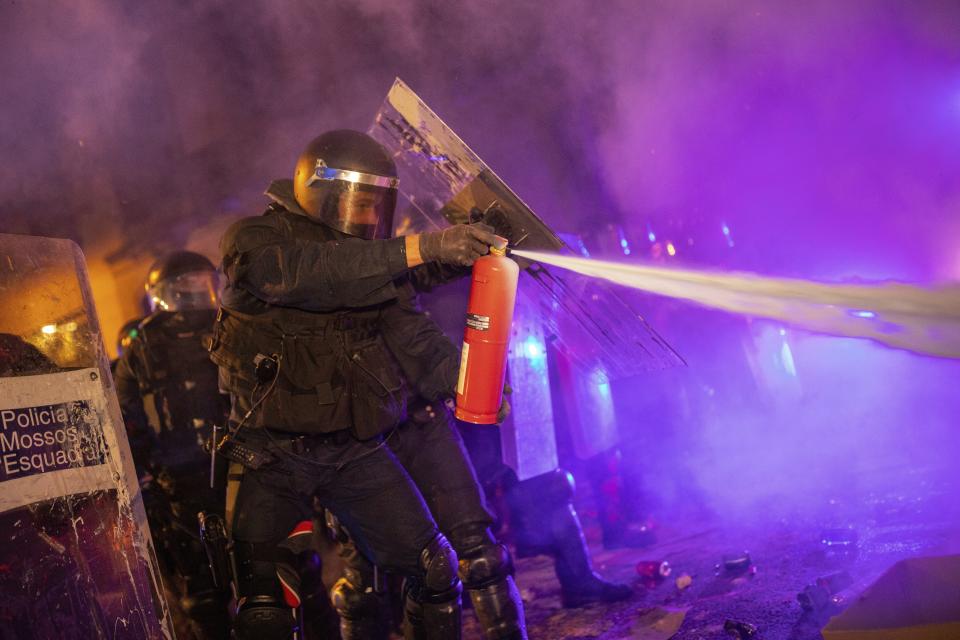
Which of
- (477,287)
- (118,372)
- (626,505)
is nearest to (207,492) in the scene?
(118,372)

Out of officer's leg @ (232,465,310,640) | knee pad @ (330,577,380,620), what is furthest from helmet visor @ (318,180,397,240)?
→ knee pad @ (330,577,380,620)

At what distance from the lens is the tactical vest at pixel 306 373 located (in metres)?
2.60

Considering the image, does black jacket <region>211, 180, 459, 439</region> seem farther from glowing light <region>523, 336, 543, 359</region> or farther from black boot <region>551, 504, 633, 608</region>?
black boot <region>551, 504, 633, 608</region>

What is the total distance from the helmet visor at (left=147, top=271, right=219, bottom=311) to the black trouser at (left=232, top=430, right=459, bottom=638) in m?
3.17

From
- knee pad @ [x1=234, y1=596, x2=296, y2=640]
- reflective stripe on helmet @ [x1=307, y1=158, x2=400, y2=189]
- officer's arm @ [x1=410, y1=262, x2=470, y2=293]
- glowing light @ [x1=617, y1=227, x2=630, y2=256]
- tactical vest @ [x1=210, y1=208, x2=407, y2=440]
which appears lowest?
knee pad @ [x1=234, y1=596, x2=296, y2=640]

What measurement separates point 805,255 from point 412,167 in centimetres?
635

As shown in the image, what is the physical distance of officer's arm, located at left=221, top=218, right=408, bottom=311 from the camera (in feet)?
7.98

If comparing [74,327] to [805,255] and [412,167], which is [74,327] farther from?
[805,255]

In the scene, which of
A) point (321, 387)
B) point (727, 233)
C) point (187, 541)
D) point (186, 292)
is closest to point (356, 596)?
point (321, 387)

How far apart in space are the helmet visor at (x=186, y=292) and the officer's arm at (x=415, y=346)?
9.68 ft

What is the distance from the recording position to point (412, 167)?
3.61 meters

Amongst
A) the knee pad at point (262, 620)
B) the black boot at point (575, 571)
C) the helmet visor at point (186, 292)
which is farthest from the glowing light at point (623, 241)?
the knee pad at point (262, 620)

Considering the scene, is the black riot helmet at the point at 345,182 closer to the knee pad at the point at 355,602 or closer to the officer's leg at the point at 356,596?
the officer's leg at the point at 356,596

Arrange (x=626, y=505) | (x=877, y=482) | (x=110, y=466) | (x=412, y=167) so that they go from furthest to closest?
(x=626, y=505)
(x=877, y=482)
(x=412, y=167)
(x=110, y=466)
